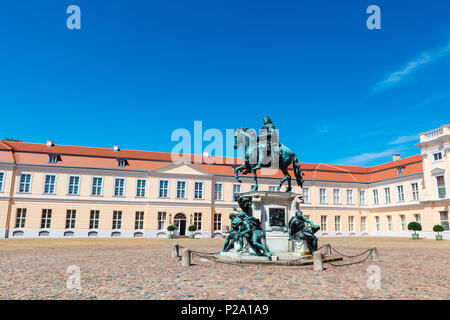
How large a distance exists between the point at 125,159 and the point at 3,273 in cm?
3006

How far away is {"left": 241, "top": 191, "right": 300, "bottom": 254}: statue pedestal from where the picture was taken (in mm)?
12234

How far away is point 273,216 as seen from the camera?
12.4 metres

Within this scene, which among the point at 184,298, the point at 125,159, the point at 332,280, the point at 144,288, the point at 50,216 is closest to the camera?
the point at 184,298

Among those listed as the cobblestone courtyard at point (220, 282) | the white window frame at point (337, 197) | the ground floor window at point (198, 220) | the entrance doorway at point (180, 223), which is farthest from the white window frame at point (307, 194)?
the cobblestone courtyard at point (220, 282)

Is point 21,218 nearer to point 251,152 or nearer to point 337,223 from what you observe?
point 251,152

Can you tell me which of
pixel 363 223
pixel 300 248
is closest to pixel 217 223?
pixel 363 223

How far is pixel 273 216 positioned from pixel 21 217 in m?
33.2

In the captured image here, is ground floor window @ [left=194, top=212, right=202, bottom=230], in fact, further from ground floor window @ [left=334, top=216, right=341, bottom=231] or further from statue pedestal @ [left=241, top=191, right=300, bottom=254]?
statue pedestal @ [left=241, top=191, right=300, bottom=254]

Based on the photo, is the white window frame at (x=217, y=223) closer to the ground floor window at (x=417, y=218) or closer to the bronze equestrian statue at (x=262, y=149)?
the ground floor window at (x=417, y=218)

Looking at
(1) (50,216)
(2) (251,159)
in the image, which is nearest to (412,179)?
(2) (251,159)

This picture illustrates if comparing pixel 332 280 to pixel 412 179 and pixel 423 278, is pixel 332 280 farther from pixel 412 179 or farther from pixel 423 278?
pixel 412 179

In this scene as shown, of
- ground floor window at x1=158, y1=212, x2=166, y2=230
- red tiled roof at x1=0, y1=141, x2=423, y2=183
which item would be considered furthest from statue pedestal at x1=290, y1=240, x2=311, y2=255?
red tiled roof at x1=0, y1=141, x2=423, y2=183

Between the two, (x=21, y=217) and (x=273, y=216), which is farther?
(x=21, y=217)
